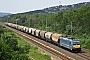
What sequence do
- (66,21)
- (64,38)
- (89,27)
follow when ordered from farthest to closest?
1. (66,21)
2. (89,27)
3. (64,38)

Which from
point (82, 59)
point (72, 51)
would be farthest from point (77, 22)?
point (82, 59)

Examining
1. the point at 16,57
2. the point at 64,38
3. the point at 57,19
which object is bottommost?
the point at 57,19

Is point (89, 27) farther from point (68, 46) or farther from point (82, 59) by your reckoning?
point (82, 59)

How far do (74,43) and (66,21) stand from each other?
61689mm

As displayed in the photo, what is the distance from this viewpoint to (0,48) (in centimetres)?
2844

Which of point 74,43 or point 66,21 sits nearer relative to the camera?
point 74,43

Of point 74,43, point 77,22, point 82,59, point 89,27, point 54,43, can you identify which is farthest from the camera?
point 77,22

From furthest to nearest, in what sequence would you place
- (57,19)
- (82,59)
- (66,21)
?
(57,19) → (66,21) → (82,59)

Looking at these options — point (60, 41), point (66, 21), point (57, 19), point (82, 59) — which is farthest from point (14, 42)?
point (57, 19)

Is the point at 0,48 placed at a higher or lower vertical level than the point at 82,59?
higher

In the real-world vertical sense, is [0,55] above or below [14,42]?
above

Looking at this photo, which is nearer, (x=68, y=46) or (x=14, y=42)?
(x=14, y=42)

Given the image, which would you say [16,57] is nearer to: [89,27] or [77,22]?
[89,27]

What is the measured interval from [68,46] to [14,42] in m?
12.6
